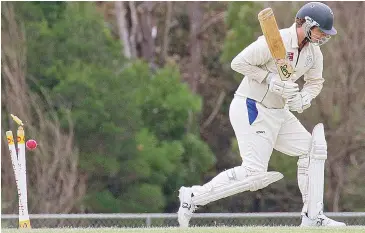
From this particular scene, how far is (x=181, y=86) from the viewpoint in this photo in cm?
2061

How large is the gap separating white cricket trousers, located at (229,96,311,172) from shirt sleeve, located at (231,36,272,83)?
241mm

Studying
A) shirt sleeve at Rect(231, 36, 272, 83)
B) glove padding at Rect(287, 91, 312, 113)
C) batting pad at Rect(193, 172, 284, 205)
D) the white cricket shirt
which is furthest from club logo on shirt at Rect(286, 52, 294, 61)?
batting pad at Rect(193, 172, 284, 205)

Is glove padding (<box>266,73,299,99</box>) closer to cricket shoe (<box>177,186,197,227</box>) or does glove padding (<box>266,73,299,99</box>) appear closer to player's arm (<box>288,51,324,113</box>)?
player's arm (<box>288,51,324,113</box>)

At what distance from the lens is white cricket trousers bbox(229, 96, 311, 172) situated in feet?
29.7

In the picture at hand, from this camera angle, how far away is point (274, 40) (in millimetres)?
8727

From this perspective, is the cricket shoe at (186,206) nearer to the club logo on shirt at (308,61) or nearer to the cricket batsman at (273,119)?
the cricket batsman at (273,119)

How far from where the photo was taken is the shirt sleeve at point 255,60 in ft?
29.4

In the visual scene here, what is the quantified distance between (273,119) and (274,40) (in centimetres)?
74

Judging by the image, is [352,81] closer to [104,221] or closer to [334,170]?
[334,170]

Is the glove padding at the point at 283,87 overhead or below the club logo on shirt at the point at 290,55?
below

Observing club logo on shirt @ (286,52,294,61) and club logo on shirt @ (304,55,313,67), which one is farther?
club logo on shirt @ (304,55,313,67)

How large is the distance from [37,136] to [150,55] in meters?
8.88

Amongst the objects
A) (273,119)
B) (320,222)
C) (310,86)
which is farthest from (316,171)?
(310,86)

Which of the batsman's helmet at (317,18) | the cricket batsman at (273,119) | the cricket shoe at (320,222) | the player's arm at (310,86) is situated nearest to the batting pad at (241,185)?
the cricket batsman at (273,119)
